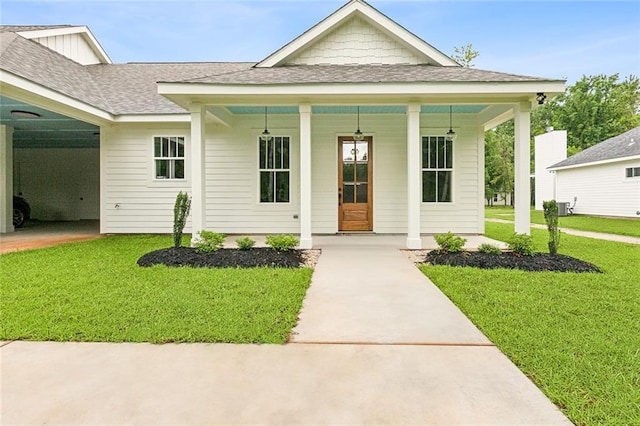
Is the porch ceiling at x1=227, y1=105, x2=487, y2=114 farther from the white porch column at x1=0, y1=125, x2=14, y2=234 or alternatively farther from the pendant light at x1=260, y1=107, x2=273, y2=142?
the white porch column at x1=0, y1=125, x2=14, y2=234

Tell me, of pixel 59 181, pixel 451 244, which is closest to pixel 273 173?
pixel 451 244

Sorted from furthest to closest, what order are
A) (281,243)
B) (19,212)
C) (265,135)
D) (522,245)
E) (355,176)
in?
1. (19,212)
2. (355,176)
3. (265,135)
4. (281,243)
5. (522,245)

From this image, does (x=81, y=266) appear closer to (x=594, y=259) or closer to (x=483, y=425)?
(x=483, y=425)

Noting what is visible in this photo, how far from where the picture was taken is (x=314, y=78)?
719 cm

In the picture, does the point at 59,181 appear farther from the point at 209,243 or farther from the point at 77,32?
the point at 209,243

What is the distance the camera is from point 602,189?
55.6 ft

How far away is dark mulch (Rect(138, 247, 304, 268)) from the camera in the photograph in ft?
18.7

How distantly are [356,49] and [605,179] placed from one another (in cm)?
1481

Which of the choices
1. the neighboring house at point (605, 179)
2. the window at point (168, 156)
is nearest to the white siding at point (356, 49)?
the window at point (168, 156)

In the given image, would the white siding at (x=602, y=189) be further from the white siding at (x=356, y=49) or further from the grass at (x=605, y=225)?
the white siding at (x=356, y=49)

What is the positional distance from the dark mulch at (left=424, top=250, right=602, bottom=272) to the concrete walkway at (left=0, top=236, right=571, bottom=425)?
104 inches

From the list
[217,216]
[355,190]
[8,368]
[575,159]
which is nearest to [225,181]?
[217,216]

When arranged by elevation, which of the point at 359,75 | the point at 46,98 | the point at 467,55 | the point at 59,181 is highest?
the point at 467,55

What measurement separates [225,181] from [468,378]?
811 centimetres
